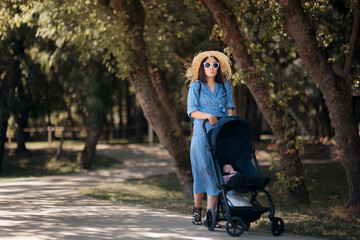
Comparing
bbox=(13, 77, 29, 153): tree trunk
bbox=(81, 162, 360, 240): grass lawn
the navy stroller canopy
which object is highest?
bbox=(13, 77, 29, 153): tree trunk

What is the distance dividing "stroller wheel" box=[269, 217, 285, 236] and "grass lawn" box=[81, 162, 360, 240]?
44 cm

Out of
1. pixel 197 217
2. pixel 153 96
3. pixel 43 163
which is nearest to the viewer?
pixel 197 217

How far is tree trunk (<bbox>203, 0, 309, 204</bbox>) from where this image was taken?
9984 mm

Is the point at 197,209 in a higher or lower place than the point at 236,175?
lower

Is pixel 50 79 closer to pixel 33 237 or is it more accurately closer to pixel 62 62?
pixel 62 62

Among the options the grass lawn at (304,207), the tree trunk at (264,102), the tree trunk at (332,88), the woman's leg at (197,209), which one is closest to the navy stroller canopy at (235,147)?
the woman's leg at (197,209)

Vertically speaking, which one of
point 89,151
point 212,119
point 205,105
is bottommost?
point 89,151

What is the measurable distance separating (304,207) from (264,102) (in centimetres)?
218

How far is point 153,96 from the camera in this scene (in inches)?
499

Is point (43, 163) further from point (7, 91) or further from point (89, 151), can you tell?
point (7, 91)

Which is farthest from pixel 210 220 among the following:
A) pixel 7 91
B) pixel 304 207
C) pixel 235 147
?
pixel 7 91

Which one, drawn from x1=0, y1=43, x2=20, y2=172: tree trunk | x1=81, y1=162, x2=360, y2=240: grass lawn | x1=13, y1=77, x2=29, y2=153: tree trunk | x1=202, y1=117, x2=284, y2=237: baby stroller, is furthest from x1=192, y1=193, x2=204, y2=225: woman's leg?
x1=13, y1=77, x2=29, y2=153: tree trunk

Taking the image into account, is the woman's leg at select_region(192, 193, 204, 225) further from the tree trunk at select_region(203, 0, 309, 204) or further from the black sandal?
the tree trunk at select_region(203, 0, 309, 204)

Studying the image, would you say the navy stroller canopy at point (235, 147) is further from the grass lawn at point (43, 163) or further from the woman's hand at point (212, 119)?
the grass lawn at point (43, 163)
